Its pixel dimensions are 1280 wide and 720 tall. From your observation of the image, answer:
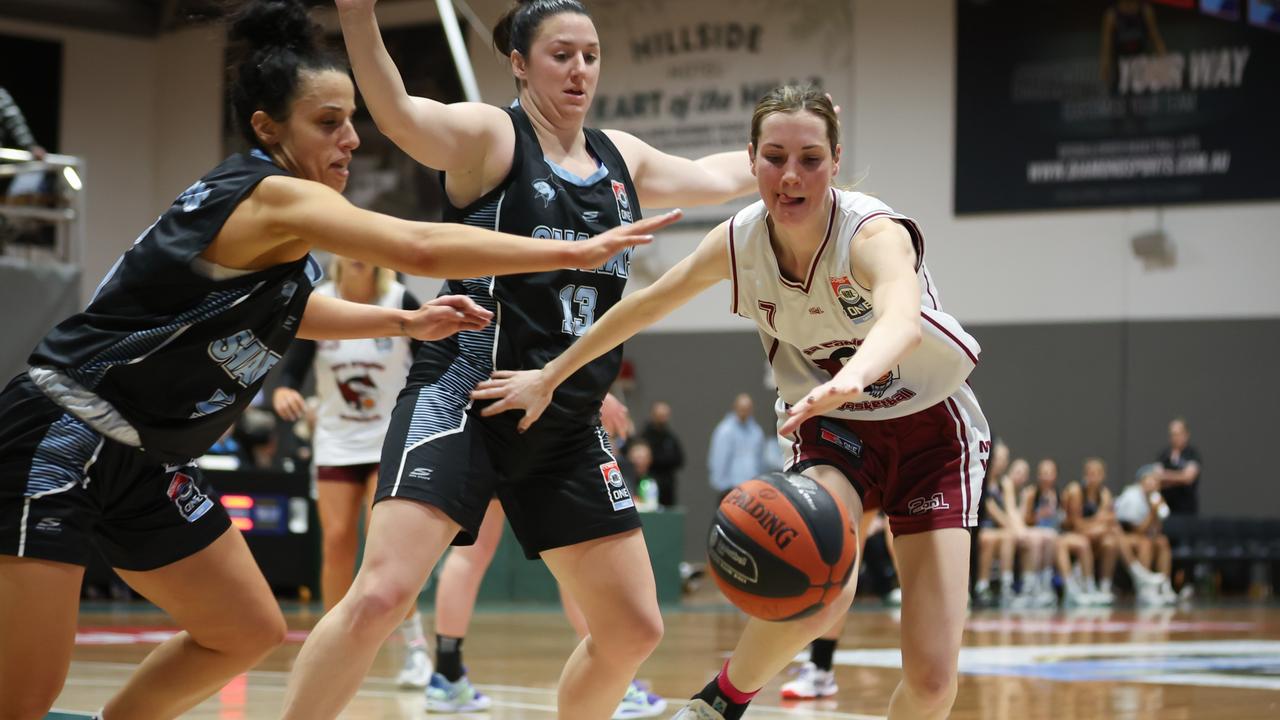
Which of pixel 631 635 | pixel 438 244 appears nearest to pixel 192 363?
pixel 438 244

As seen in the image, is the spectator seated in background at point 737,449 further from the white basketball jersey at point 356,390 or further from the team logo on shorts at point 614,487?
the team logo on shorts at point 614,487

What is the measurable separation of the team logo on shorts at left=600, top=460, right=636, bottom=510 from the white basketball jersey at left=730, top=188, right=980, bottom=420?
54cm

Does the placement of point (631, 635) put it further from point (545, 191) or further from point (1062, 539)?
point (1062, 539)

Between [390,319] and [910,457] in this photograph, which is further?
[910,457]

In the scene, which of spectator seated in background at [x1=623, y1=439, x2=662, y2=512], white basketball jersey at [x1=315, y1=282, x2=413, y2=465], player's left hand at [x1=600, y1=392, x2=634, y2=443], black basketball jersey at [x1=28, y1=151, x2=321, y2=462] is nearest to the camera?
black basketball jersey at [x1=28, y1=151, x2=321, y2=462]

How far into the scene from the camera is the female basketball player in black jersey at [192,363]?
9.66 feet

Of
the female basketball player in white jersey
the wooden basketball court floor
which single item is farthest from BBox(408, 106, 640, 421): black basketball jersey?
the wooden basketball court floor

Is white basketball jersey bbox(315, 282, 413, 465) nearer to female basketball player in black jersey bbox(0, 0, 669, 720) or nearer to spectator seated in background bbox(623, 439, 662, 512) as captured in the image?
female basketball player in black jersey bbox(0, 0, 669, 720)

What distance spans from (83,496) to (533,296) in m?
1.19

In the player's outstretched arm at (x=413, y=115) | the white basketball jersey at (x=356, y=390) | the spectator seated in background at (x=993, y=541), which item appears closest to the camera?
the player's outstretched arm at (x=413, y=115)

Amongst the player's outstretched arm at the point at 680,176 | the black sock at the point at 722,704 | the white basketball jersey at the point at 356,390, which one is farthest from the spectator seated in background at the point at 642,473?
the black sock at the point at 722,704

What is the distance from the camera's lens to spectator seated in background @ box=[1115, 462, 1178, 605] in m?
14.8

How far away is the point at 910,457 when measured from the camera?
Result: 152 inches

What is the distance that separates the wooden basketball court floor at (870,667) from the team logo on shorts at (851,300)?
2.34 m
